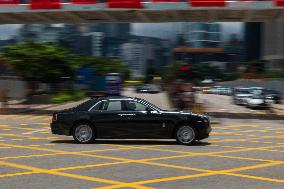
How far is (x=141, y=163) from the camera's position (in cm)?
1067

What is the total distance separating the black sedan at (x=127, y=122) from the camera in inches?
567

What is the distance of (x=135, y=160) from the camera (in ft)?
36.6

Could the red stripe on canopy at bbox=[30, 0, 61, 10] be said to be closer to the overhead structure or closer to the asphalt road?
the overhead structure

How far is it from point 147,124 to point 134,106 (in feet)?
2.31

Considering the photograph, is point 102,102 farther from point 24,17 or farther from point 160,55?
point 160,55

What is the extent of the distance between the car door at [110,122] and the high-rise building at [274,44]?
4609 inches

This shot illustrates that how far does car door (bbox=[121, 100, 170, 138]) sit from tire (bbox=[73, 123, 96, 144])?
3.62ft

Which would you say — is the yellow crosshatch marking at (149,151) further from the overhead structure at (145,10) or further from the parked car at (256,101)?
the parked car at (256,101)

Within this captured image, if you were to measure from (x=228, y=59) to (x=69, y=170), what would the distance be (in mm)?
180943

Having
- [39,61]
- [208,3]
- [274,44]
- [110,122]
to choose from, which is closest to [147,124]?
[110,122]

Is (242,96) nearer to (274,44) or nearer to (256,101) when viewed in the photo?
(256,101)

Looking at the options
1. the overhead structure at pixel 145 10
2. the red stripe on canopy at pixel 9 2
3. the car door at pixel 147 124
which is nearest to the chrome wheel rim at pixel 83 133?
the car door at pixel 147 124

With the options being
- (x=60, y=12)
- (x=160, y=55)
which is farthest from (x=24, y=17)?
(x=160, y=55)

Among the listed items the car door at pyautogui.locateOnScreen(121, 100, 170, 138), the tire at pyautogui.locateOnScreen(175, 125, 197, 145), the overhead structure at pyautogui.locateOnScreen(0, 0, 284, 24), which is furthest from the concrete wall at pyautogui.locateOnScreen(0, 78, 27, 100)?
the tire at pyautogui.locateOnScreen(175, 125, 197, 145)
